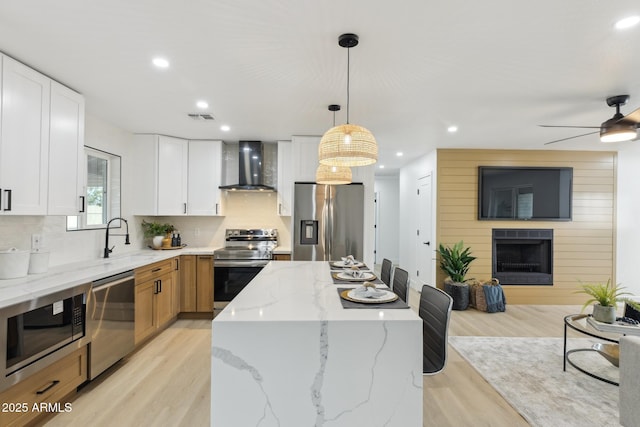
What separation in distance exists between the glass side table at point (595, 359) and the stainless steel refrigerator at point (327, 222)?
2325mm

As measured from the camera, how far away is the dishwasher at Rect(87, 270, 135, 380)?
2602mm

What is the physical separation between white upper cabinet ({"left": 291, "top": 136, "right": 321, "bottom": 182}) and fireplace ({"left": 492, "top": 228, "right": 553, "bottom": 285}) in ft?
10.5

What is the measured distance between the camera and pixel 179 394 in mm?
2529

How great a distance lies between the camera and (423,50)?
2225 millimetres

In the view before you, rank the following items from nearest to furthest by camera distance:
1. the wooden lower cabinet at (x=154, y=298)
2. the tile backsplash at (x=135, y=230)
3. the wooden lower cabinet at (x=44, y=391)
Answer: the wooden lower cabinet at (x=44, y=391) → the tile backsplash at (x=135, y=230) → the wooden lower cabinet at (x=154, y=298)

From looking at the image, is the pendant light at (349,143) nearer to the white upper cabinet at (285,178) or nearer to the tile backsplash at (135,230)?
the white upper cabinet at (285,178)

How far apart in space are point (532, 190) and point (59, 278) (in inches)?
240

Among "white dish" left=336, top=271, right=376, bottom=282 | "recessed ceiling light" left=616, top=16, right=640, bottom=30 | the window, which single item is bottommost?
"white dish" left=336, top=271, right=376, bottom=282

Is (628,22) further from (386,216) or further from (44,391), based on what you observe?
(386,216)

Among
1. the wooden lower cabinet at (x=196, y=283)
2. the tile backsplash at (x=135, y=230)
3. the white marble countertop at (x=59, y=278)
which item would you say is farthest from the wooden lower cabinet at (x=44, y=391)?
the wooden lower cabinet at (x=196, y=283)

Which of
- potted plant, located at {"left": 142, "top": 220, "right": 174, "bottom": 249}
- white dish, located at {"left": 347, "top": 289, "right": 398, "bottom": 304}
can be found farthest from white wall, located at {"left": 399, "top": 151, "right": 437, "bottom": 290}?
potted plant, located at {"left": 142, "top": 220, "right": 174, "bottom": 249}

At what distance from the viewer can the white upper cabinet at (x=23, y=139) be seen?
2240 millimetres

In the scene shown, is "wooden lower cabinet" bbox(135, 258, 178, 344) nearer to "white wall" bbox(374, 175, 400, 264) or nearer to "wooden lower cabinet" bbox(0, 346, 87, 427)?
"wooden lower cabinet" bbox(0, 346, 87, 427)

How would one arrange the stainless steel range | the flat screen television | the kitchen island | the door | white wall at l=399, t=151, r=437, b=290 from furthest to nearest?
the door
white wall at l=399, t=151, r=437, b=290
the flat screen television
the stainless steel range
the kitchen island
